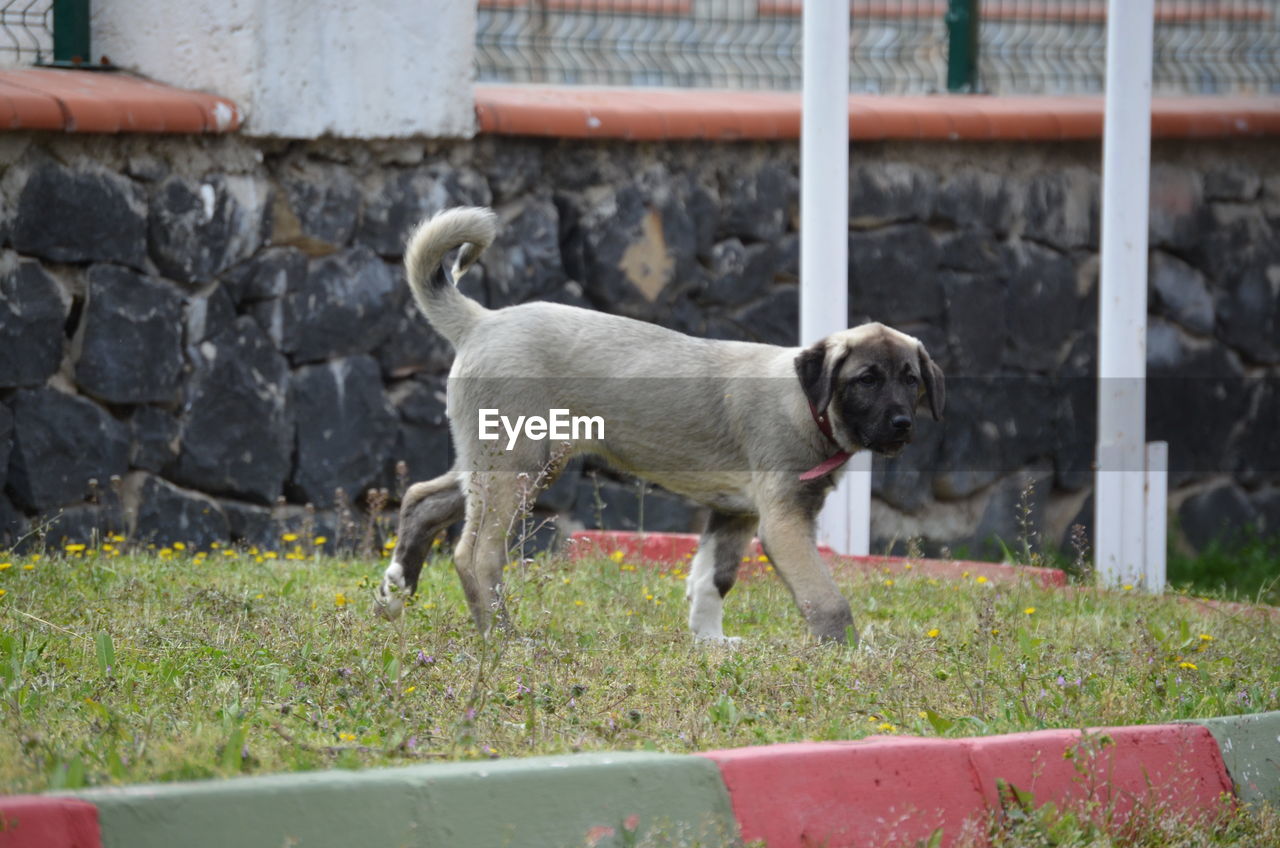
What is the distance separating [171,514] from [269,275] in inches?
45.3

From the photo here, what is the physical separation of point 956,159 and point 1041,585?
A: 3.26m

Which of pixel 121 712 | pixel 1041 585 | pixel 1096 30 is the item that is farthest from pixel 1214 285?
pixel 121 712

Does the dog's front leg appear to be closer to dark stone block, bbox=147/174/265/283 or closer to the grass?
the grass

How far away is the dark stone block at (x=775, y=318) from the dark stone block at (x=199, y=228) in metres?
2.56

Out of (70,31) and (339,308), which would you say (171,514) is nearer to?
(339,308)

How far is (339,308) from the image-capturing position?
768 cm

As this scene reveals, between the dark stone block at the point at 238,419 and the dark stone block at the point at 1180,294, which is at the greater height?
the dark stone block at the point at 1180,294

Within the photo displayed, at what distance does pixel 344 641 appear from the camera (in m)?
4.95

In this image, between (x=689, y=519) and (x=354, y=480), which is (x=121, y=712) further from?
(x=689, y=519)

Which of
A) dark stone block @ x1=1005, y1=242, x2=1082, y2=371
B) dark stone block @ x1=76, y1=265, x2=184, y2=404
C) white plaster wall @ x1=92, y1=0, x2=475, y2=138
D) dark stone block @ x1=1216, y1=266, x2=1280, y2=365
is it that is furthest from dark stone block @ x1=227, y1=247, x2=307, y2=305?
dark stone block @ x1=1216, y1=266, x2=1280, y2=365

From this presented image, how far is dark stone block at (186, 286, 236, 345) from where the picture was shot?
24.1 feet

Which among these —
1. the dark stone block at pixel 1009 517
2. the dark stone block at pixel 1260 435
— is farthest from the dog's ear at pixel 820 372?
the dark stone block at pixel 1260 435

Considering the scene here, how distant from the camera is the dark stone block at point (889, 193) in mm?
8773

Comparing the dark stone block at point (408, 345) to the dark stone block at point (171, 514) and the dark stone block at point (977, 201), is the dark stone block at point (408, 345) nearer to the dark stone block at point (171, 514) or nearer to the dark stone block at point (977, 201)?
the dark stone block at point (171, 514)
